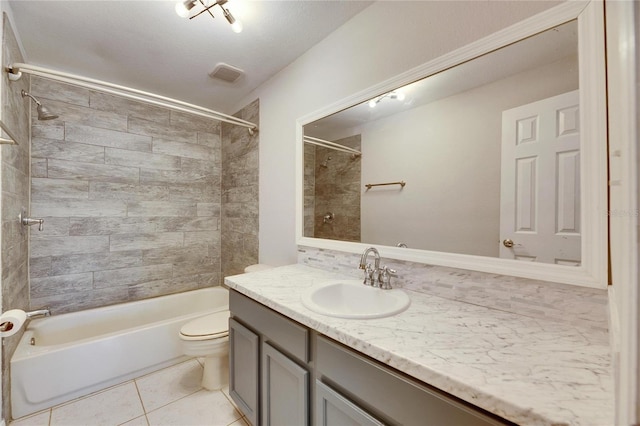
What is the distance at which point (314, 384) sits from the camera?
3.08ft

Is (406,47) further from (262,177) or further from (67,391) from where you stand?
(67,391)

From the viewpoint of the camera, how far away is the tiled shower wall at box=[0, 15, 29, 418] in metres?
1.37

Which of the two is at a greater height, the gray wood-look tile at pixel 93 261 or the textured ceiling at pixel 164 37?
the textured ceiling at pixel 164 37

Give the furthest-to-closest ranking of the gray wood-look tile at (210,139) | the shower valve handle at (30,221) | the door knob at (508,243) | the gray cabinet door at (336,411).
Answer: the gray wood-look tile at (210,139) < the shower valve handle at (30,221) < the door knob at (508,243) < the gray cabinet door at (336,411)

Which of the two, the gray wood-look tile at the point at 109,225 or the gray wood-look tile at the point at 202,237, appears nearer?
the gray wood-look tile at the point at 109,225

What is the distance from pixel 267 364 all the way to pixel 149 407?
3.58ft

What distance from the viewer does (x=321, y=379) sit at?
90cm

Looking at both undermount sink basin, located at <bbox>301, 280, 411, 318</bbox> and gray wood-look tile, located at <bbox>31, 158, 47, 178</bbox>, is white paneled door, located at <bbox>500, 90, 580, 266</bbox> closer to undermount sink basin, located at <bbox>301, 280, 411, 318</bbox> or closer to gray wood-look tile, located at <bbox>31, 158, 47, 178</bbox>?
undermount sink basin, located at <bbox>301, 280, 411, 318</bbox>

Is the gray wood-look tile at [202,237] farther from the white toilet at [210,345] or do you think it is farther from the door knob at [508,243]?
the door knob at [508,243]

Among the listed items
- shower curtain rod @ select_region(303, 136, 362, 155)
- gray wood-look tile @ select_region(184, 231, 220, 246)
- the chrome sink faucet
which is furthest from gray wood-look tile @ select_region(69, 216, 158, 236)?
the chrome sink faucet

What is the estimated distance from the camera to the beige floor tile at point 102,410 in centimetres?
146

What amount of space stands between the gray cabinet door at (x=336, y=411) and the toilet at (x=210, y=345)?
40.7 inches

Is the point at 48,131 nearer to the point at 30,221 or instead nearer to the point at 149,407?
the point at 30,221

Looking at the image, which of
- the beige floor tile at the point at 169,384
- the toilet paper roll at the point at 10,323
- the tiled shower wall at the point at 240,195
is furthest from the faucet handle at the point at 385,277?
the toilet paper roll at the point at 10,323
